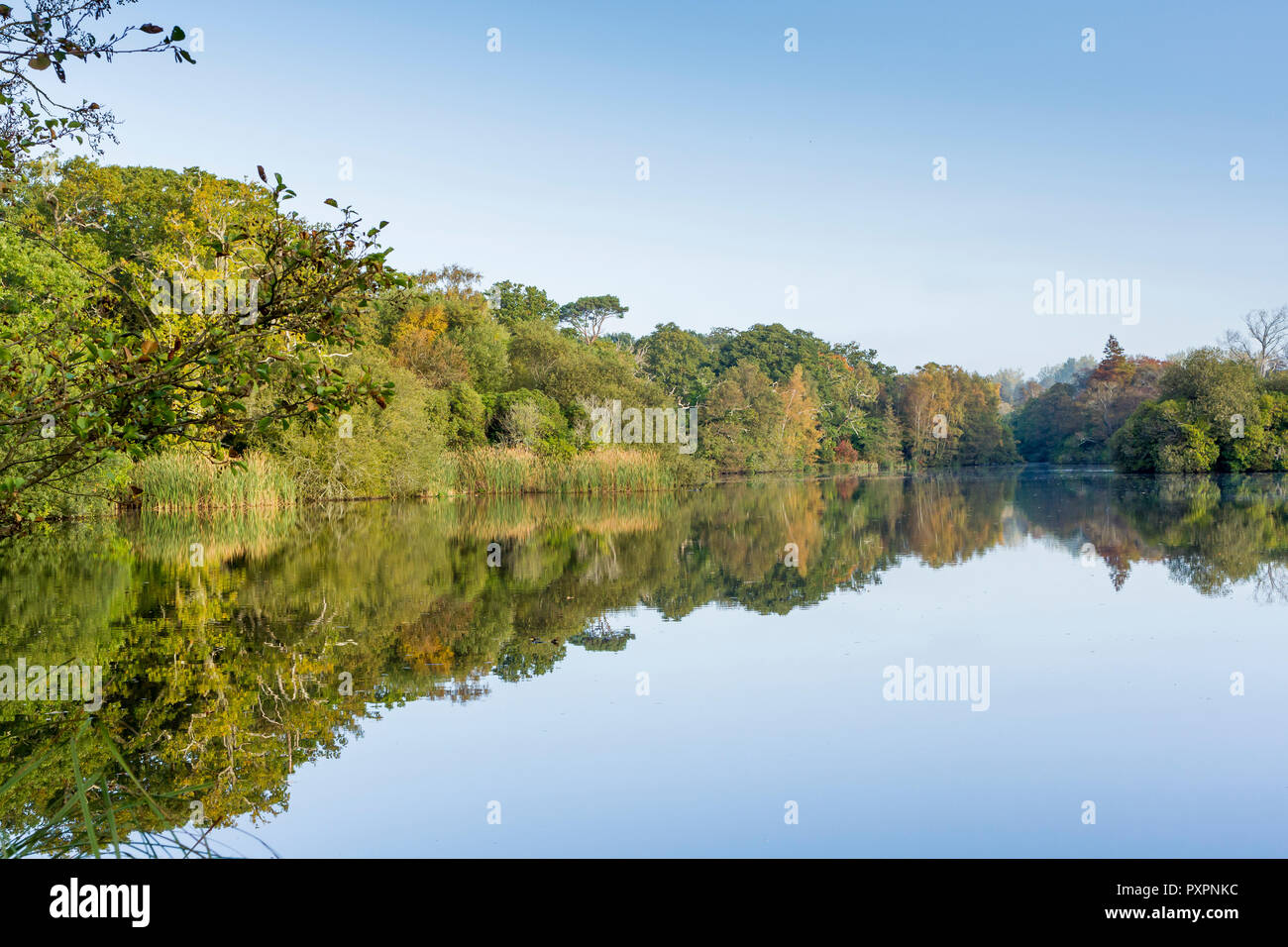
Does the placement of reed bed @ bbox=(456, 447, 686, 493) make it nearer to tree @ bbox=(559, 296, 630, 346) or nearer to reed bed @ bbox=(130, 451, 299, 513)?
reed bed @ bbox=(130, 451, 299, 513)

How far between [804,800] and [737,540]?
1114cm

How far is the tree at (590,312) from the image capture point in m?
56.3

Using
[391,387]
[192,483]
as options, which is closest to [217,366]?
[391,387]

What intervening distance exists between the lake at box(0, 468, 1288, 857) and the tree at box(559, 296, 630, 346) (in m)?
45.1

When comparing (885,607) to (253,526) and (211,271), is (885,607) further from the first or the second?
(211,271)

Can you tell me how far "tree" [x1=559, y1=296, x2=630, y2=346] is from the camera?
56.3m

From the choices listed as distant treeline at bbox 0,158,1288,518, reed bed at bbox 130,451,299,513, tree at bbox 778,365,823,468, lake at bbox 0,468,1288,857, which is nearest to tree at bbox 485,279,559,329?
distant treeline at bbox 0,158,1288,518

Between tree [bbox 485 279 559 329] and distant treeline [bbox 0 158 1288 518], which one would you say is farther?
tree [bbox 485 279 559 329]

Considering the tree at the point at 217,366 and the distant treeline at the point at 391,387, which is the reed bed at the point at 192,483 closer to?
the distant treeline at the point at 391,387

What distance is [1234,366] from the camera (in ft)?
123

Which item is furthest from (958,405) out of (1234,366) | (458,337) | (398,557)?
(398,557)

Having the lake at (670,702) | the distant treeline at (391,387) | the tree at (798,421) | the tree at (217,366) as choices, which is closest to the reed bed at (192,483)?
the distant treeline at (391,387)

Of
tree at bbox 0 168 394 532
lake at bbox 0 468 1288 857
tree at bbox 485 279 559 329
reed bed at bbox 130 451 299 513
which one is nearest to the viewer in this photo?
tree at bbox 0 168 394 532

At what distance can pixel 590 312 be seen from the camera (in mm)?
56750
